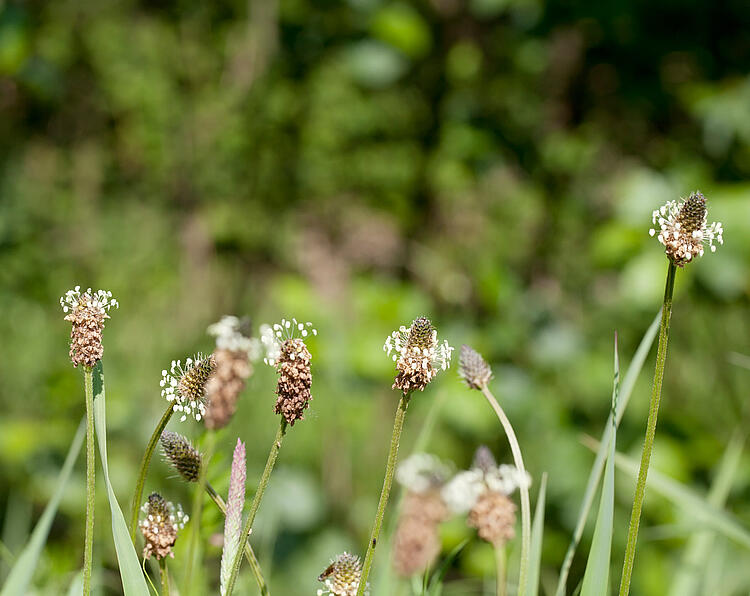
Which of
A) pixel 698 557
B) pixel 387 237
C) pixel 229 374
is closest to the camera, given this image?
pixel 229 374

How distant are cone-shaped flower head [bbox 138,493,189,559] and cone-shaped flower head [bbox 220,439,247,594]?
4 centimetres

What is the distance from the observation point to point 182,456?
0.33 meters

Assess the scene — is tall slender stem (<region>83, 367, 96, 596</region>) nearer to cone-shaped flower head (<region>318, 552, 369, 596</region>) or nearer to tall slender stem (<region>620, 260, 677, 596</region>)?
cone-shaped flower head (<region>318, 552, 369, 596</region>)

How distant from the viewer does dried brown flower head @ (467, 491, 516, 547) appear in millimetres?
331

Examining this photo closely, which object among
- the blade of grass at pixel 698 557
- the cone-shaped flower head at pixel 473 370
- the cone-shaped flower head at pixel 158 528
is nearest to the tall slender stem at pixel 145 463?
the cone-shaped flower head at pixel 158 528

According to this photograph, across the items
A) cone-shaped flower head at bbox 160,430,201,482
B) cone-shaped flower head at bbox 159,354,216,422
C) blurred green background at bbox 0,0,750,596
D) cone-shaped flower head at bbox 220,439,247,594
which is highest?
blurred green background at bbox 0,0,750,596

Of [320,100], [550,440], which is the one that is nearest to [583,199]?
[550,440]

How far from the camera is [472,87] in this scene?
1.41 meters

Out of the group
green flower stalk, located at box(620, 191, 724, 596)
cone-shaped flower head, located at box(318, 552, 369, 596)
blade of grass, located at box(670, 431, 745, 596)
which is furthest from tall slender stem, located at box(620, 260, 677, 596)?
blade of grass, located at box(670, 431, 745, 596)

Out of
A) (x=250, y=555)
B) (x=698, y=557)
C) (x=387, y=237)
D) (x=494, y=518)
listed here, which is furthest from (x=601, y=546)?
(x=387, y=237)

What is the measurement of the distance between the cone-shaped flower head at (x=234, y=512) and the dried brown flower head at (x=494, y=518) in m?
0.10

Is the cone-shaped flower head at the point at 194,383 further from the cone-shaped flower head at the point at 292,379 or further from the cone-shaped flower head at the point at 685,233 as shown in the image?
the cone-shaped flower head at the point at 685,233

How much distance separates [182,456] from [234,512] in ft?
0.14

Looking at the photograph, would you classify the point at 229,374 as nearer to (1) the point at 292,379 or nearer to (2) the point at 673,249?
(1) the point at 292,379
